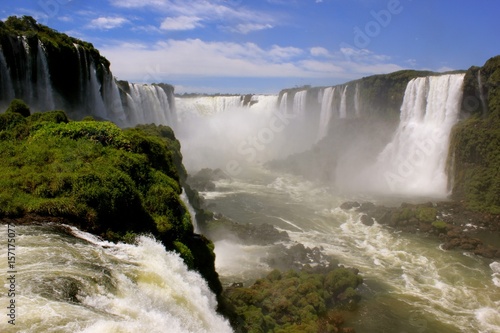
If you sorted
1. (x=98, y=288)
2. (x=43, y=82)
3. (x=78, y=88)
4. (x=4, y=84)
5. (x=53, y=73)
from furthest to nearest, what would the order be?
(x=78, y=88) → (x=53, y=73) → (x=43, y=82) → (x=4, y=84) → (x=98, y=288)

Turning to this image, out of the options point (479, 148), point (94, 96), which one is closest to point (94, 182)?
point (94, 96)

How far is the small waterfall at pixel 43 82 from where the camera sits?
23438 millimetres

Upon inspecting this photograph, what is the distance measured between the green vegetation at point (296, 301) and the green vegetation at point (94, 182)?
8.65 ft

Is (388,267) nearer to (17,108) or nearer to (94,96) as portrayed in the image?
(17,108)

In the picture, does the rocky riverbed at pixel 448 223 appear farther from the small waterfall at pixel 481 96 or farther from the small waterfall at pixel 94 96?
the small waterfall at pixel 94 96

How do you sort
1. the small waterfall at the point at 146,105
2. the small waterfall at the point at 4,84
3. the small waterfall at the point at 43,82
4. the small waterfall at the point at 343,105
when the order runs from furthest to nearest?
the small waterfall at the point at 343,105, the small waterfall at the point at 146,105, the small waterfall at the point at 43,82, the small waterfall at the point at 4,84

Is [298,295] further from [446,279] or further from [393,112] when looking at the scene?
[393,112]

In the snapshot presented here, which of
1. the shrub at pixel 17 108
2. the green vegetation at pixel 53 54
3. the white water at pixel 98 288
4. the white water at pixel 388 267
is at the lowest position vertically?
the white water at pixel 388 267

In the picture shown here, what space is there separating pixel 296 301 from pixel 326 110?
4380 cm

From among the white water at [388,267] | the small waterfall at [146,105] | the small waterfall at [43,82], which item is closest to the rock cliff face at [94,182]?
the white water at [388,267]

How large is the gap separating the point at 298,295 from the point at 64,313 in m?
12.2

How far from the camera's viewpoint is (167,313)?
690 cm

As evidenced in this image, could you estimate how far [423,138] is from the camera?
37406mm

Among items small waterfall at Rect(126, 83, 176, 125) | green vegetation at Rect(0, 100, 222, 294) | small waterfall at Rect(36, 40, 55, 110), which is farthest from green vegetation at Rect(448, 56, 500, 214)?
small waterfall at Rect(126, 83, 176, 125)
